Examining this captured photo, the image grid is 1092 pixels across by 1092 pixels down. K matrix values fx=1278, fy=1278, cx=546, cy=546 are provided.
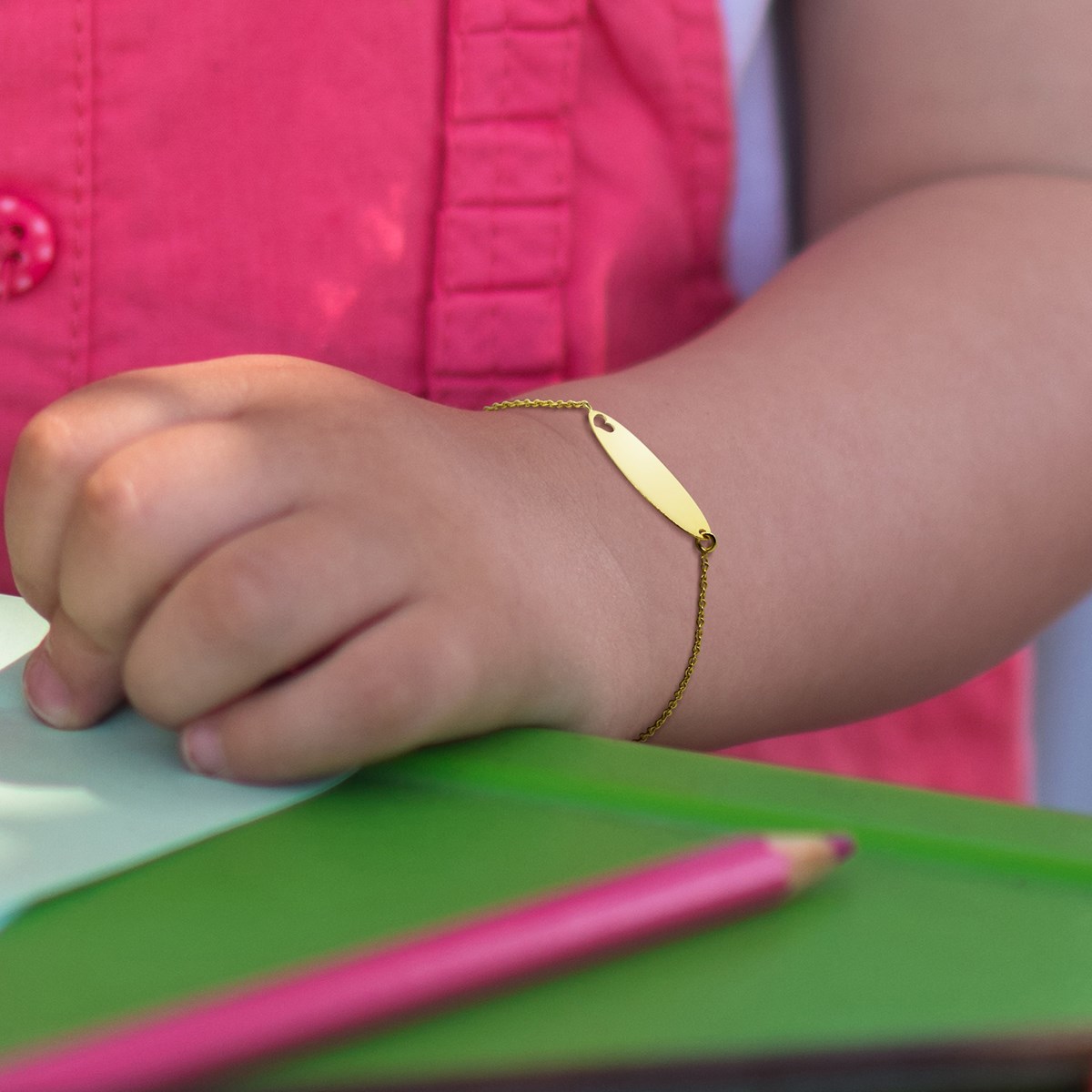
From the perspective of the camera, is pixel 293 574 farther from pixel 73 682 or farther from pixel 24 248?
pixel 24 248

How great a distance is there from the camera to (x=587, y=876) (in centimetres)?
18

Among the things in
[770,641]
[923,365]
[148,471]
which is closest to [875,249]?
[923,365]

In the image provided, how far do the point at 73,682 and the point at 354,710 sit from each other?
65 mm

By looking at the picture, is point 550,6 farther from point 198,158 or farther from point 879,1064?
point 879,1064

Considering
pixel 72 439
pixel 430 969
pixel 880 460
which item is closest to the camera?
pixel 430 969

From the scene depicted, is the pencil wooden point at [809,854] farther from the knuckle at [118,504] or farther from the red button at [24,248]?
the red button at [24,248]

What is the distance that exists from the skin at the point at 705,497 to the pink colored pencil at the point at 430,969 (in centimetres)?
7

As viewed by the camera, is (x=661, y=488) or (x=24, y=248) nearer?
(x=661, y=488)

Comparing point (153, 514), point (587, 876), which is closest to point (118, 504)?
point (153, 514)

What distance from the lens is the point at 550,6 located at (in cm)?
45

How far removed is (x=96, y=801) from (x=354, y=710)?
4 cm

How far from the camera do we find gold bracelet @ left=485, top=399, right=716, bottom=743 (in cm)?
31

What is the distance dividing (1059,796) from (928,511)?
30cm

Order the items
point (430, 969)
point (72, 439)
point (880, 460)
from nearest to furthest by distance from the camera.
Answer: point (430, 969) < point (72, 439) < point (880, 460)
